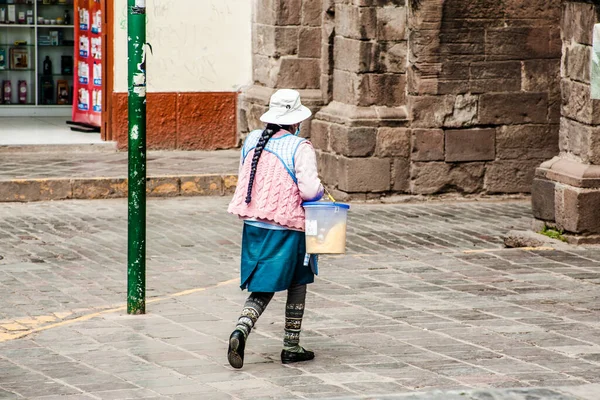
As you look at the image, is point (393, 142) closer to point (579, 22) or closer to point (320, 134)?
point (320, 134)

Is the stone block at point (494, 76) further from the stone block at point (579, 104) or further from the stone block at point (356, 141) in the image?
the stone block at point (579, 104)

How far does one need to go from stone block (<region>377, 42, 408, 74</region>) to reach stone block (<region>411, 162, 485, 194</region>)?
39.5 inches

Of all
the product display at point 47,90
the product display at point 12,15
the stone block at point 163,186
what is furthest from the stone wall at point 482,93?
the product display at point 12,15

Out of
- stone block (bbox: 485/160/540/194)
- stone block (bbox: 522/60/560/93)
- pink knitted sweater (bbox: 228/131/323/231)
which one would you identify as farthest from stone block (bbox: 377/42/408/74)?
pink knitted sweater (bbox: 228/131/323/231)

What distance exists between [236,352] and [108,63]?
931 cm

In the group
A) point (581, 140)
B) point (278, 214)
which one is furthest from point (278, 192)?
point (581, 140)

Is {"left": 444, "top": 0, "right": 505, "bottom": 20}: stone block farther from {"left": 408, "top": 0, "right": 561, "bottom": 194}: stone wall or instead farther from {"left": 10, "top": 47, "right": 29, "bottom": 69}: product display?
{"left": 10, "top": 47, "right": 29, "bottom": 69}: product display

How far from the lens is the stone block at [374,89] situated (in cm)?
1334

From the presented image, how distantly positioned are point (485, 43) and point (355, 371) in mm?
7454

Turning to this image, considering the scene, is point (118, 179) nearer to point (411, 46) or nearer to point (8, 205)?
point (8, 205)

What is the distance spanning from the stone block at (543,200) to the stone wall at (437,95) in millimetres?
2343

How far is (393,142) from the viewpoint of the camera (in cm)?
1338

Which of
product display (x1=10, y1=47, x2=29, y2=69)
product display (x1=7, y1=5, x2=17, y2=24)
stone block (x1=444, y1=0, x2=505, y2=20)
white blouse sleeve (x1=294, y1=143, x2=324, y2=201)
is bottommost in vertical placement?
white blouse sleeve (x1=294, y1=143, x2=324, y2=201)

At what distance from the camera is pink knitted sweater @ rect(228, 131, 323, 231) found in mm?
6797
